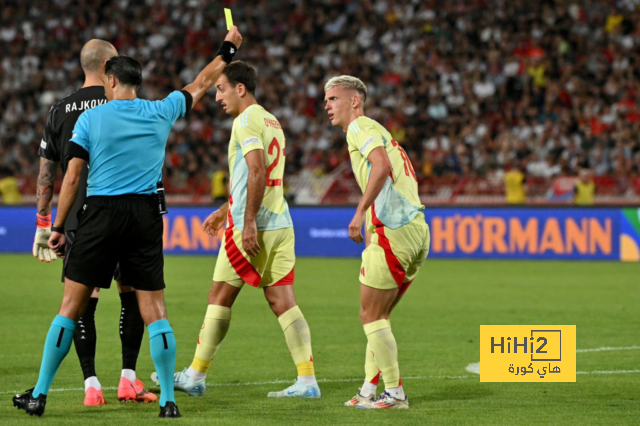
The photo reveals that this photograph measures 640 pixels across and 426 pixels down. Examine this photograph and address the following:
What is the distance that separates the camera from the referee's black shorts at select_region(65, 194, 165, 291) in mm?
5449

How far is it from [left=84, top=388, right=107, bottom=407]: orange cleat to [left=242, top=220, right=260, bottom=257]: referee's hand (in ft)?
4.36

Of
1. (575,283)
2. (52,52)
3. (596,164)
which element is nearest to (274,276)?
(575,283)

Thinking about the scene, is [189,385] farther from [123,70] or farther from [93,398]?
[123,70]

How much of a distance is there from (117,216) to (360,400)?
194 centimetres

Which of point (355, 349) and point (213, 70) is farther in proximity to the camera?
point (355, 349)

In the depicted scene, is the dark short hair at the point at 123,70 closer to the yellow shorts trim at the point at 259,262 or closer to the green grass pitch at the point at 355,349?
the yellow shorts trim at the point at 259,262

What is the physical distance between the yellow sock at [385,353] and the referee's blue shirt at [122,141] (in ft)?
5.58

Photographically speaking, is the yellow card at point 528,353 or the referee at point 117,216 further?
the yellow card at point 528,353

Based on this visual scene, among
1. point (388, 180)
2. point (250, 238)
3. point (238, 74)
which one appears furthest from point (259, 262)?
point (238, 74)

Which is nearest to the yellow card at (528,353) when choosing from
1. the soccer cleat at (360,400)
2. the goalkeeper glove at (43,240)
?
the soccer cleat at (360,400)

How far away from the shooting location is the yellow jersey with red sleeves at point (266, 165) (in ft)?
21.1

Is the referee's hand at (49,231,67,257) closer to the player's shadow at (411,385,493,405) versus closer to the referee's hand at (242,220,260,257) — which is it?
the referee's hand at (242,220,260,257)

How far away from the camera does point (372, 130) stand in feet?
19.7

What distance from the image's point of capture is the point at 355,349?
860cm
